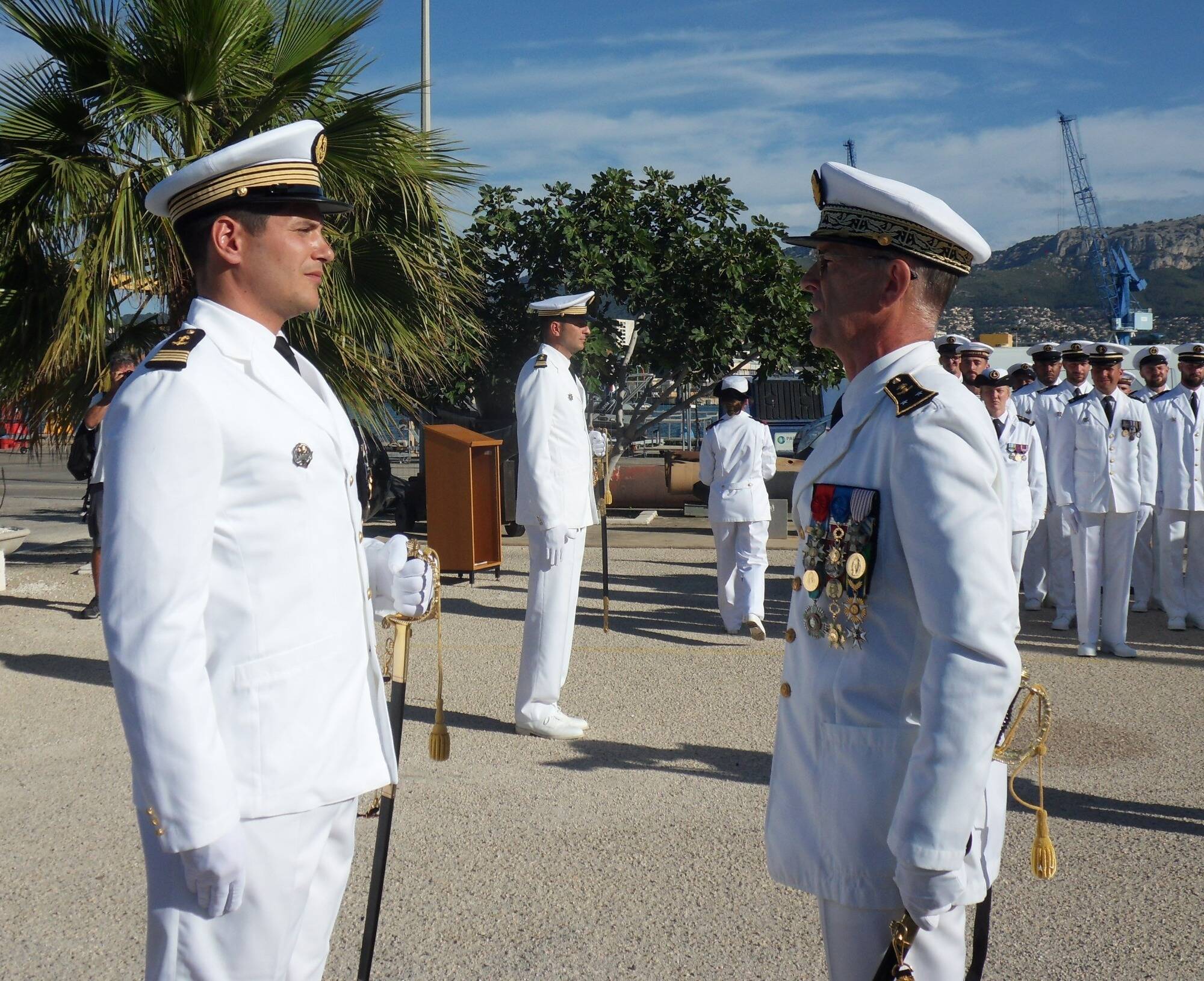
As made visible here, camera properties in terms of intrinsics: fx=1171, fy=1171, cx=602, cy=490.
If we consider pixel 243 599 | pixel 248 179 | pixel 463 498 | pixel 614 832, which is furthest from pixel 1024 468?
pixel 243 599

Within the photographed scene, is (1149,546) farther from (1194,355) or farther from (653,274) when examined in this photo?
(653,274)

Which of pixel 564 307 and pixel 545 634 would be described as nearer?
pixel 545 634

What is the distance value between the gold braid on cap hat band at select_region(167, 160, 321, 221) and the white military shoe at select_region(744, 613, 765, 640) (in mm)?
6669

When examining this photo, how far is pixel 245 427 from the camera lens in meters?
2.05

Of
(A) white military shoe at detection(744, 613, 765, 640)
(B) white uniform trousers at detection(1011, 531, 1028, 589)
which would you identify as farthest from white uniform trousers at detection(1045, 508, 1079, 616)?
(A) white military shoe at detection(744, 613, 765, 640)

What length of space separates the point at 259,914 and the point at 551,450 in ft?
13.0

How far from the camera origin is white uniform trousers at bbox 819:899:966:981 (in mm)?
2031

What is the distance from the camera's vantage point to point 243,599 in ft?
6.70

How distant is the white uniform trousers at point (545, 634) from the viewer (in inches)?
226

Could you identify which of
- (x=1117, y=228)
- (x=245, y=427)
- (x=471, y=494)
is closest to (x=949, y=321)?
(x=1117, y=228)

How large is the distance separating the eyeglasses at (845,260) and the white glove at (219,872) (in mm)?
1444

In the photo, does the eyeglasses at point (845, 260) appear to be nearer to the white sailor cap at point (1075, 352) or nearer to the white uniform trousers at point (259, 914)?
the white uniform trousers at point (259, 914)

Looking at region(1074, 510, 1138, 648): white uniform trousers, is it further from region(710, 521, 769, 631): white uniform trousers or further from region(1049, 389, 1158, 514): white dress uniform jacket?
region(710, 521, 769, 631): white uniform trousers

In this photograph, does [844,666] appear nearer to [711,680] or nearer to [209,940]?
[209,940]
